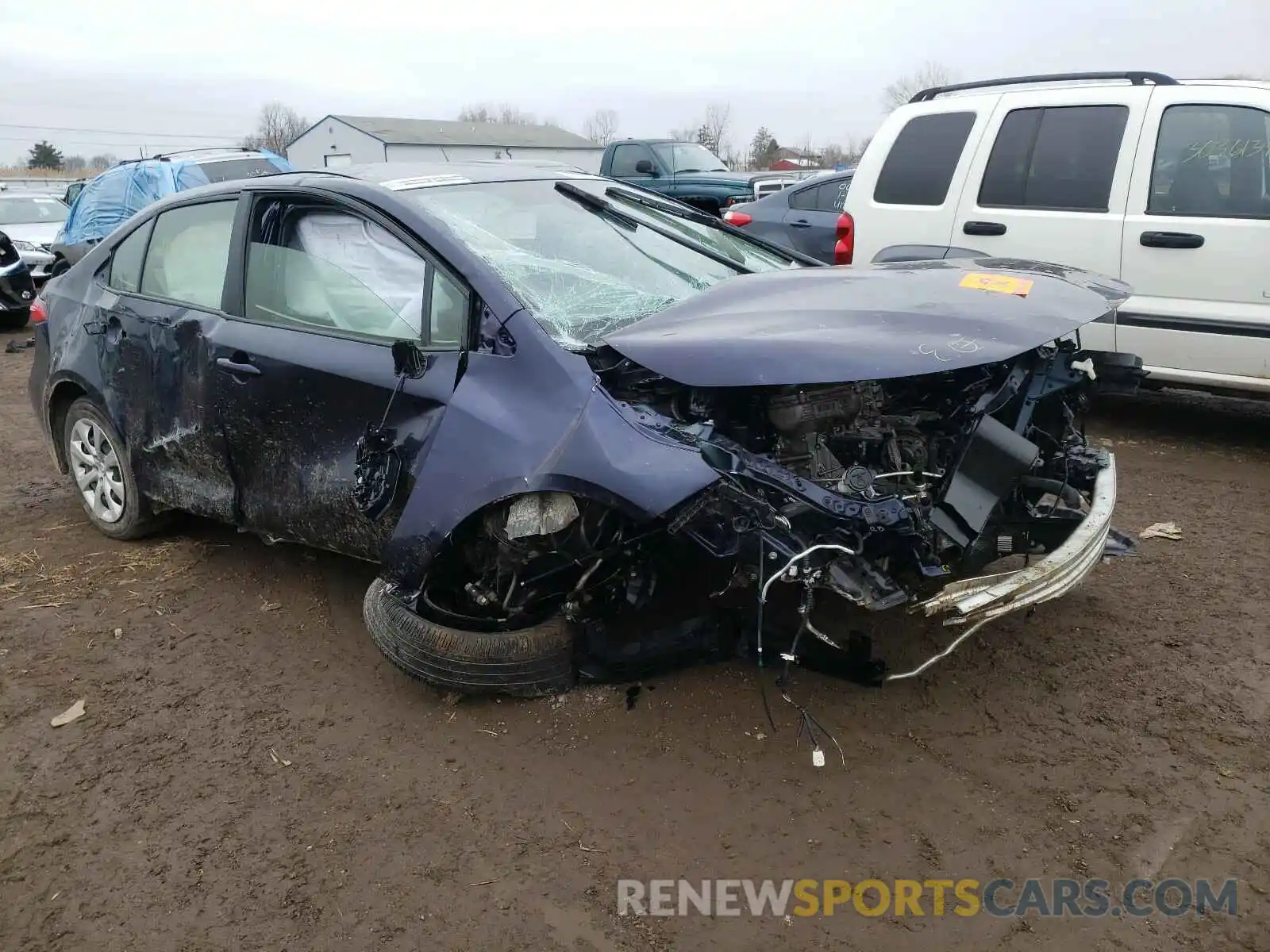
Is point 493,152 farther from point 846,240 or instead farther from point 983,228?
point 983,228

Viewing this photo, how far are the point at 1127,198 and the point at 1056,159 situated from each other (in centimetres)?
49

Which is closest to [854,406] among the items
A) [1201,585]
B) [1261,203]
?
[1201,585]

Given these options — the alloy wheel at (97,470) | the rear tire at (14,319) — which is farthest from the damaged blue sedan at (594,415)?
the rear tire at (14,319)

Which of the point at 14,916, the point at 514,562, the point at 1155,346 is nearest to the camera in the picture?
the point at 14,916

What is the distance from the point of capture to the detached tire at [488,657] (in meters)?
3.07

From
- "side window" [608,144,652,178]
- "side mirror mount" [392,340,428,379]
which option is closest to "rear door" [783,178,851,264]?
"side mirror mount" [392,340,428,379]

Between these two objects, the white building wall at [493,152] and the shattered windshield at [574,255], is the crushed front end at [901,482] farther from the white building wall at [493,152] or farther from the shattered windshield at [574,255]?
the white building wall at [493,152]

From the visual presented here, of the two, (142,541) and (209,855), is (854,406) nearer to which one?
(209,855)

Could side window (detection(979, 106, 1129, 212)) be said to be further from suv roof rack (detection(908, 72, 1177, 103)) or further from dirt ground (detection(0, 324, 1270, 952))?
dirt ground (detection(0, 324, 1270, 952))

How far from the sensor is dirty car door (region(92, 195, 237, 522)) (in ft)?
12.6

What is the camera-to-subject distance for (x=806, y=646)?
3.02 m

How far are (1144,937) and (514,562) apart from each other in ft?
6.17

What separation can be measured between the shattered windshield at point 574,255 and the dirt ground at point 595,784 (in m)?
1.25

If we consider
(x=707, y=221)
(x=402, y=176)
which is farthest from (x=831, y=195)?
(x=402, y=176)
